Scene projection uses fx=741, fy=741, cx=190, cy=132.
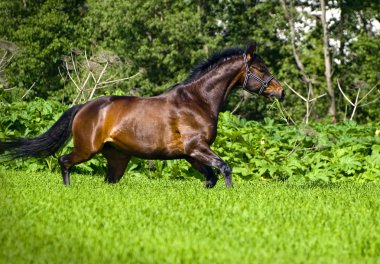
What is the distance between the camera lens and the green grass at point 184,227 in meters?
5.58

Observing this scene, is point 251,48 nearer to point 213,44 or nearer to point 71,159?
point 71,159

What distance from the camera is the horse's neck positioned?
10844 mm

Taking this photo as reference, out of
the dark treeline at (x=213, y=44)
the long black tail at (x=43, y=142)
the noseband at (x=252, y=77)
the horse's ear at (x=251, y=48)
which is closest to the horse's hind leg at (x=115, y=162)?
the long black tail at (x=43, y=142)

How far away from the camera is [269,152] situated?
15.0 metres

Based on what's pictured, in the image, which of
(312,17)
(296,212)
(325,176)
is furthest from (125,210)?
(312,17)

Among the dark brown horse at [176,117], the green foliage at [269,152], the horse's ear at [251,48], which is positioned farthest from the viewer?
the green foliage at [269,152]

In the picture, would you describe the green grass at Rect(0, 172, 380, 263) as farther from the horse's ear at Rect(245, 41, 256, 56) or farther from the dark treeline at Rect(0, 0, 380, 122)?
the dark treeline at Rect(0, 0, 380, 122)

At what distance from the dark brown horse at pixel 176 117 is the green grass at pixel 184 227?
953mm

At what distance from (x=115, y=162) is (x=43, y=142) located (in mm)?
1163

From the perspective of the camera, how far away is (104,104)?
1089 cm

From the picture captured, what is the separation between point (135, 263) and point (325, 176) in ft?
30.9

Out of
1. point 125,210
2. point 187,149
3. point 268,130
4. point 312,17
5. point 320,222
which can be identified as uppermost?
point 320,222

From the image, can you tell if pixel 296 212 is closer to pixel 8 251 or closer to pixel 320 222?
pixel 320 222

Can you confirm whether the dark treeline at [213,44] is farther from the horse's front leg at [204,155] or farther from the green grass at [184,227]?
the green grass at [184,227]
